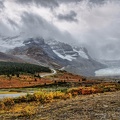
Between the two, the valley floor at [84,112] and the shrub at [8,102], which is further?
the shrub at [8,102]

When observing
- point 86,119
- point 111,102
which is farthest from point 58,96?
point 86,119

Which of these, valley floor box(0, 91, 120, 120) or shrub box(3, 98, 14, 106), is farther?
shrub box(3, 98, 14, 106)

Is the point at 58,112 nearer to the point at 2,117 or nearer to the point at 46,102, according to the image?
the point at 2,117

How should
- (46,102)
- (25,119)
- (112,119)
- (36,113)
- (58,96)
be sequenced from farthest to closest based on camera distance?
1. (58,96)
2. (46,102)
3. (36,113)
4. (25,119)
5. (112,119)

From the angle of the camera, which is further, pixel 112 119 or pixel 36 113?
pixel 36 113

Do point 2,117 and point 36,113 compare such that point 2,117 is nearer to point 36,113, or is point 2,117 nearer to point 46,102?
point 36,113

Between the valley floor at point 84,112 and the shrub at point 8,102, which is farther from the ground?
the shrub at point 8,102

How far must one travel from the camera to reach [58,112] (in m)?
23.1

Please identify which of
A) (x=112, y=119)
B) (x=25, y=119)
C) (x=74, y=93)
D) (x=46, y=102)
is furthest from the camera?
(x=74, y=93)

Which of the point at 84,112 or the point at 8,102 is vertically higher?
the point at 8,102

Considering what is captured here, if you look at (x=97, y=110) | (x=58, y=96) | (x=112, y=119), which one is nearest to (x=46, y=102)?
(x=58, y=96)

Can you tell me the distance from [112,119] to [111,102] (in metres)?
5.32

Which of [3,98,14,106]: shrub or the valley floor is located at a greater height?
[3,98,14,106]: shrub

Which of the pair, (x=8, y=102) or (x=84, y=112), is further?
(x=8, y=102)
